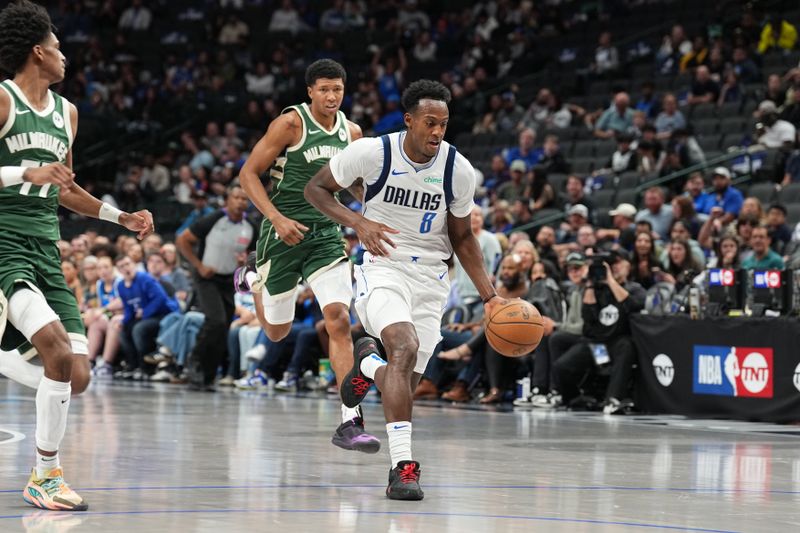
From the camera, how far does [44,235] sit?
5848mm

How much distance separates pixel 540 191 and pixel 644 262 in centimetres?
362

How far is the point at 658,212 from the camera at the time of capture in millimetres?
14633

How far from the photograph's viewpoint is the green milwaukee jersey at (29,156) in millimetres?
5789

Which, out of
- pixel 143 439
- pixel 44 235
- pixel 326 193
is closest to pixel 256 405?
pixel 143 439

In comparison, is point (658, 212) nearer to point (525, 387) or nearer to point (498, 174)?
point (525, 387)

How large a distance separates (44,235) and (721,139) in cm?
1242

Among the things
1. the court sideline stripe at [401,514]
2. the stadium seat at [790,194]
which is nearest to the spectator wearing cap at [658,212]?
the stadium seat at [790,194]

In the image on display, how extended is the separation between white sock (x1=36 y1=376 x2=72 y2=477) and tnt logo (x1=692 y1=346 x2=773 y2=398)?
6.98 metres

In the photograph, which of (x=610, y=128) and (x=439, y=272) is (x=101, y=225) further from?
(x=439, y=272)

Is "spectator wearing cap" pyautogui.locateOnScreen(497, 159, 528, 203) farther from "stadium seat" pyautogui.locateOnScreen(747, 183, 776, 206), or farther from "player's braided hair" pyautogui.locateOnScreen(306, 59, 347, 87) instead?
"player's braided hair" pyautogui.locateOnScreen(306, 59, 347, 87)

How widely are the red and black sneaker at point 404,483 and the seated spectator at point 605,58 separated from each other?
15.2m

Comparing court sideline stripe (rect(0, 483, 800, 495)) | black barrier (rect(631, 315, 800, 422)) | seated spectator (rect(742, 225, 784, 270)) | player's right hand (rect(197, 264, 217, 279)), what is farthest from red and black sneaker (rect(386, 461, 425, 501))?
player's right hand (rect(197, 264, 217, 279))

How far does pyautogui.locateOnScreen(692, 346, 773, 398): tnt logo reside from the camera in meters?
11.1

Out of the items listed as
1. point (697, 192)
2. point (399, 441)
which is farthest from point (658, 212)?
point (399, 441)
